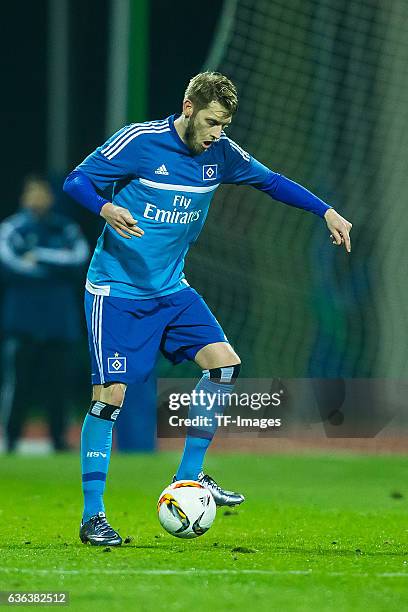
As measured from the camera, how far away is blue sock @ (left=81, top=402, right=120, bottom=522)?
6.94m

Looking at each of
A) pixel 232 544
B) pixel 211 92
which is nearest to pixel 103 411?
pixel 232 544

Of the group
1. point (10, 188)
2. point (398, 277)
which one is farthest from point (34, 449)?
point (10, 188)

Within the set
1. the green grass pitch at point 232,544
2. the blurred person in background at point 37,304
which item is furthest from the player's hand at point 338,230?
the blurred person in background at point 37,304

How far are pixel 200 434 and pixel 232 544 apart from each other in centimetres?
64

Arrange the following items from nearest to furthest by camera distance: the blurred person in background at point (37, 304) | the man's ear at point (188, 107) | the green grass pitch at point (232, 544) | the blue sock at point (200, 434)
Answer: the green grass pitch at point (232, 544)
the man's ear at point (188, 107)
the blue sock at point (200, 434)
the blurred person in background at point (37, 304)

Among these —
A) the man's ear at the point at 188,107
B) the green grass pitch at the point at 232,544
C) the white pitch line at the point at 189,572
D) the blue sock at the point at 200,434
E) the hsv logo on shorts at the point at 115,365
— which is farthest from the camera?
the blue sock at the point at 200,434

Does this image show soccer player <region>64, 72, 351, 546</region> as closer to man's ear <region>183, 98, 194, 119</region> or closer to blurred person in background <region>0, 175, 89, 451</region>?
man's ear <region>183, 98, 194, 119</region>

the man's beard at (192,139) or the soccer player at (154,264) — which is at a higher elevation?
the man's beard at (192,139)

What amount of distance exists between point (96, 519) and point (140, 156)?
1.70m

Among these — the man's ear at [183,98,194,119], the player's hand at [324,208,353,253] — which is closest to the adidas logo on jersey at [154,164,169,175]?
the man's ear at [183,98,194,119]

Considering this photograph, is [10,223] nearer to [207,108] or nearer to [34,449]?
[34,449]

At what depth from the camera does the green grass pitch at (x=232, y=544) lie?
5449 millimetres

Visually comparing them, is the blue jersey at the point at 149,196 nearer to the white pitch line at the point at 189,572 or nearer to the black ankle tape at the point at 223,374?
the black ankle tape at the point at 223,374

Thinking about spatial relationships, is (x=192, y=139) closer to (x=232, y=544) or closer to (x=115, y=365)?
(x=115, y=365)
